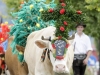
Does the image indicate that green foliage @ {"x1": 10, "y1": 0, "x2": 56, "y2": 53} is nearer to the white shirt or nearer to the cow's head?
the white shirt

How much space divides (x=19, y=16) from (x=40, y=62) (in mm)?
2263

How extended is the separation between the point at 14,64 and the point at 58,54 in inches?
138

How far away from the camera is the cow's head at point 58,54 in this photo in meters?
10.0

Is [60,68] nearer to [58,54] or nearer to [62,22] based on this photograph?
[58,54]

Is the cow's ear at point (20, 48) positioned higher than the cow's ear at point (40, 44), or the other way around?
the cow's ear at point (40, 44)

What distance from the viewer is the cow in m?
13.0

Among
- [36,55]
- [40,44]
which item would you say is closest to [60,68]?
[40,44]

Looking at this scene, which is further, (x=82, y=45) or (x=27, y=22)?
(x=82, y=45)

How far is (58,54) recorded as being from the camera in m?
10.3

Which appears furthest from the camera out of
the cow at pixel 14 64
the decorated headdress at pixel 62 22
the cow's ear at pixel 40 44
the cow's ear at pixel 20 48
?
the cow at pixel 14 64

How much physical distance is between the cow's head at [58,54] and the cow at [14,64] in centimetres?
234

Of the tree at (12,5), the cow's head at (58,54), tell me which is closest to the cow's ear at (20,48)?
the cow's head at (58,54)

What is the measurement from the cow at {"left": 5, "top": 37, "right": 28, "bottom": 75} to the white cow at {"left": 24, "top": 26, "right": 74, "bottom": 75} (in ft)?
2.09

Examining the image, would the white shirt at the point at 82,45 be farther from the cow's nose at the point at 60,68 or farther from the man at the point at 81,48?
the cow's nose at the point at 60,68
